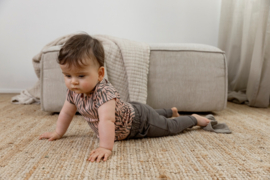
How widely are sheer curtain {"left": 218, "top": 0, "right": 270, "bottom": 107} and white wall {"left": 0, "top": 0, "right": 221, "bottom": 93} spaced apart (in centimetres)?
18

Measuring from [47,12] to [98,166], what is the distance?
205 centimetres

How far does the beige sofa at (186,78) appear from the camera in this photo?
4.96 ft

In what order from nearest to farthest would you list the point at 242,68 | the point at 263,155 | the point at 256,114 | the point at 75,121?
the point at 263,155 → the point at 75,121 → the point at 256,114 → the point at 242,68

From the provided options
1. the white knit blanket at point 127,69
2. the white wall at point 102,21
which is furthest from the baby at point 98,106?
the white wall at point 102,21

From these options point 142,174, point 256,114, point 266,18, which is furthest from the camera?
point 266,18

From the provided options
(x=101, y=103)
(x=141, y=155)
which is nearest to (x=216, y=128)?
(x=141, y=155)

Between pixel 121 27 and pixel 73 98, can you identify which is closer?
pixel 73 98

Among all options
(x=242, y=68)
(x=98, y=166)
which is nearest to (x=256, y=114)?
(x=242, y=68)

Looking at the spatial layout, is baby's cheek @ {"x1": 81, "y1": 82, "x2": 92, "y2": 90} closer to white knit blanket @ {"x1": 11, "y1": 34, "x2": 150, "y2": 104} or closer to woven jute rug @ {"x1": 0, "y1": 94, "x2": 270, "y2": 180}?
woven jute rug @ {"x1": 0, "y1": 94, "x2": 270, "y2": 180}

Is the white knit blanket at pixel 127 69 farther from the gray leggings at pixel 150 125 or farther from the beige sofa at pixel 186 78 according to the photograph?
the gray leggings at pixel 150 125

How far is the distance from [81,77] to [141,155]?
12.8 inches

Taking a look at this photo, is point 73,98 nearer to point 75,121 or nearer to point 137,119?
point 137,119

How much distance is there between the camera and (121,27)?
2.42 m

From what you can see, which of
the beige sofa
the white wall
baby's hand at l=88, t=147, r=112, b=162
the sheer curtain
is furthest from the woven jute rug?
the white wall
